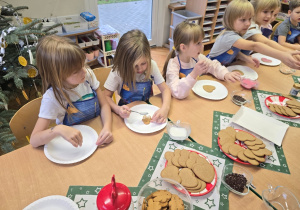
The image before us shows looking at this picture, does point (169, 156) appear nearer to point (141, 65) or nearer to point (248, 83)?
point (141, 65)

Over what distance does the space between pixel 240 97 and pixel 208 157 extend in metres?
0.59

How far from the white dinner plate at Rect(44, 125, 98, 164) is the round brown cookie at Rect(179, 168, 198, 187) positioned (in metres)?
0.43

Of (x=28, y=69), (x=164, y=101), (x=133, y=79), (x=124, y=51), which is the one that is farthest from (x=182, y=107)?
(x=28, y=69)

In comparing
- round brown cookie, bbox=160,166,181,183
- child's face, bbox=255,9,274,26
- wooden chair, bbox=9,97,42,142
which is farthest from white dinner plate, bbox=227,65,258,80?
wooden chair, bbox=9,97,42,142

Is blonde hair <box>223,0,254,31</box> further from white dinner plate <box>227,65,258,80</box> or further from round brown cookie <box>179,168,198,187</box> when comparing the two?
round brown cookie <box>179,168,198,187</box>

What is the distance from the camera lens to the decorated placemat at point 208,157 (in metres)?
0.79

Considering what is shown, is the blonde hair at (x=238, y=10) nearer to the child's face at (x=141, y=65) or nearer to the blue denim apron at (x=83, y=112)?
the child's face at (x=141, y=65)

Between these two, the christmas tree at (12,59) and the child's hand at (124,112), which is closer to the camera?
the child's hand at (124,112)

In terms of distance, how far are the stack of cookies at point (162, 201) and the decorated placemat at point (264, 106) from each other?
35.0 inches

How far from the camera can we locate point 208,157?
966 mm

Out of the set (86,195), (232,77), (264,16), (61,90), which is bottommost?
(86,195)

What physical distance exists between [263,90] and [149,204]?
4.06ft

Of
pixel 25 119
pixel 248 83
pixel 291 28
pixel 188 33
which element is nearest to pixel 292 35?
pixel 291 28

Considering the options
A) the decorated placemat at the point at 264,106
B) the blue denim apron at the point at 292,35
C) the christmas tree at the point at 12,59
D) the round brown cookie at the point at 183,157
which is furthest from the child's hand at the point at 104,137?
the blue denim apron at the point at 292,35
